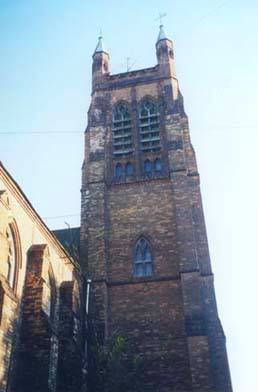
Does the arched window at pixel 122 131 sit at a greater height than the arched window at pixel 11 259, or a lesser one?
greater

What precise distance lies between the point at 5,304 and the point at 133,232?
894 centimetres

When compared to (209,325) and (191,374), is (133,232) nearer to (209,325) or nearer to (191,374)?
(209,325)

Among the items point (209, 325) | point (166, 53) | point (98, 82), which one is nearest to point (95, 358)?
point (209, 325)

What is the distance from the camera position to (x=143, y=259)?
19953 mm

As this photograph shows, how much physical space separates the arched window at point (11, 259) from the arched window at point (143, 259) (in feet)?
21.7

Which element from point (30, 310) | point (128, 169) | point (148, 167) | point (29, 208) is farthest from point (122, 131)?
point (30, 310)

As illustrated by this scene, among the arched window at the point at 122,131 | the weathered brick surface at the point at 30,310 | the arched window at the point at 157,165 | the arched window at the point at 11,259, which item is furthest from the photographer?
the arched window at the point at 122,131

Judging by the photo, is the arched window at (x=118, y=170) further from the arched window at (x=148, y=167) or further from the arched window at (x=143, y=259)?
the arched window at (x=143, y=259)

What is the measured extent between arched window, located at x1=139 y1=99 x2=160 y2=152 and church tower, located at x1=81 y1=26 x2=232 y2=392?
0.05 m

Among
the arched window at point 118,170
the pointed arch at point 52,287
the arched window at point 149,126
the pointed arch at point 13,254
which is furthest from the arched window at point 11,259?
the arched window at point 149,126

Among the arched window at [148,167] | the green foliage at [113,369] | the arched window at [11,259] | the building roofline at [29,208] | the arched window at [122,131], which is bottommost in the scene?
the green foliage at [113,369]

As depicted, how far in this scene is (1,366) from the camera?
12172mm

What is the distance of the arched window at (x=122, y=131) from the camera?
23.6 meters

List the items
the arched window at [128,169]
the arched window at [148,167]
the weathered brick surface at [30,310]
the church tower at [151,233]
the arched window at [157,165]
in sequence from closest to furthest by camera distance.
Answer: the weathered brick surface at [30,310] < the church tower at [151,233] < the arched window at [148,167] < the arched window at [157,165] < the arched window at [128,169]
